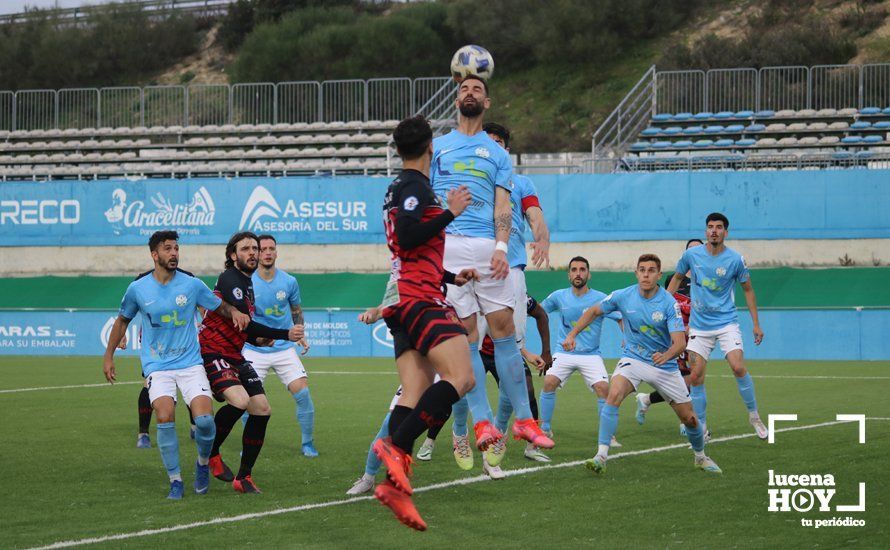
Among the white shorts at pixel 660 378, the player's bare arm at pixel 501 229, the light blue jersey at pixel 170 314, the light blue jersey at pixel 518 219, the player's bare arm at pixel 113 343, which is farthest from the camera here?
the white shorts at pixel 660 378

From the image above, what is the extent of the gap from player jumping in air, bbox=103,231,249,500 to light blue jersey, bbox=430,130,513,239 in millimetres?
2601

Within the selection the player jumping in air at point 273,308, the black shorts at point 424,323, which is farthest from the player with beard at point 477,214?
the player jumping in air at point 273,308

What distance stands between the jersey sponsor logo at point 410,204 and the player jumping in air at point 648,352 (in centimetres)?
392

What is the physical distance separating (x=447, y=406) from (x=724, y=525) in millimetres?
2263

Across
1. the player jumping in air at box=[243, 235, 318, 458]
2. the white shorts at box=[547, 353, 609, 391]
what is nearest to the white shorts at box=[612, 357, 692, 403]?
the white shorts at box=[547, 353, 609, 391]

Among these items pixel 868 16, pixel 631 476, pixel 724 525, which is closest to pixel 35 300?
pixel 631 476

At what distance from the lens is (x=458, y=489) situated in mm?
9914

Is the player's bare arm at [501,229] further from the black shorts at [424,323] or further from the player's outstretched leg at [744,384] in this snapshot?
the player's outstretched leg at [744,384]

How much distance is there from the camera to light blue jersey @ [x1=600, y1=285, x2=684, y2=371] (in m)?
11.0

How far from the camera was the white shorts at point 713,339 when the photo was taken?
13680 mm

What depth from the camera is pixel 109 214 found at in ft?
117

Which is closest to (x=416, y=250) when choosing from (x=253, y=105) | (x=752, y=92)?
(x=752, y=92)

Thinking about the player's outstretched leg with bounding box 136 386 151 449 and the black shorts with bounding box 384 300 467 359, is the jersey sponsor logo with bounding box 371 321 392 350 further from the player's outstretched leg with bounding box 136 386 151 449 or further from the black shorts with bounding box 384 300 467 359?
the black shorts with bounding box 384 300 467 359

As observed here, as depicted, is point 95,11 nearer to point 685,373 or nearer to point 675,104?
point 675,104
